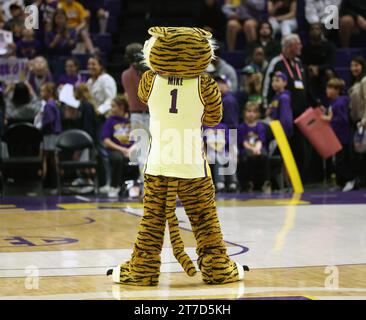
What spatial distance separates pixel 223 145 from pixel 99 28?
4.74 m

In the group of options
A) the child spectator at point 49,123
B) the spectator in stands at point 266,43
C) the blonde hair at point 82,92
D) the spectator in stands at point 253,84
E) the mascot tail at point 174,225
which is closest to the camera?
the mascot tail at point 174,225

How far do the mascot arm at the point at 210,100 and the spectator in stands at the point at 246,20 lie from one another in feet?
29.4

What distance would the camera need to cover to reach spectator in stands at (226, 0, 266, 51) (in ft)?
52.0

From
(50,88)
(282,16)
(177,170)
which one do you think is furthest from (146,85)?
(282,16)

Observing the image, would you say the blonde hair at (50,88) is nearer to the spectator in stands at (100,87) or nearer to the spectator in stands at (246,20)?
the spectator in stands at (100,87)

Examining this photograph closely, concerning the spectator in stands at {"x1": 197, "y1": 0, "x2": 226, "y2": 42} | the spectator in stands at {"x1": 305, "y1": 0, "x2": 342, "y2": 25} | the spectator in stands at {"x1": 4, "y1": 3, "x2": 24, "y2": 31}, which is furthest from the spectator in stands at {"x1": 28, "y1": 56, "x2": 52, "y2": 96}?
the spectator in stands at {"x1": 305, "y1": 0, "x2": 342, "y2": 25}

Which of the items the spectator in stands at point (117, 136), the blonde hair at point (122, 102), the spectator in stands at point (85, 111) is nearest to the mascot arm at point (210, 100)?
the spectator in stands at point (117, 136)

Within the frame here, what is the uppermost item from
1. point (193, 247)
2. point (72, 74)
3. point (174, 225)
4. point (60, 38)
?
point (60, 38)

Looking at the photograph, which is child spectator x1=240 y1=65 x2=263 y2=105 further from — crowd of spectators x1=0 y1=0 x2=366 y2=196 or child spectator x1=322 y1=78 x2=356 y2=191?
child spectator x1=322 y1=78 x2=356 y2=191

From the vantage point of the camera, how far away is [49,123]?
1334 cm

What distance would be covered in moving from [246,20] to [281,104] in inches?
119

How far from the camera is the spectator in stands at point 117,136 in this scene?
13.1 metres

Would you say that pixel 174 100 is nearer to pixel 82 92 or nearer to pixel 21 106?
pixel 82 92
